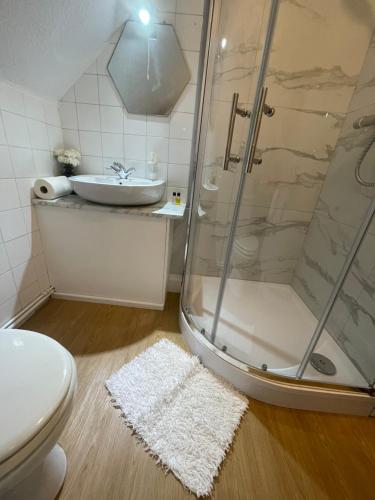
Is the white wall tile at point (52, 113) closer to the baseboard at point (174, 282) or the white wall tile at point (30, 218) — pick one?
the white wall tile at point (30, 218)

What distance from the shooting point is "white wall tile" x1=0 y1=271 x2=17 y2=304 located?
1120mm

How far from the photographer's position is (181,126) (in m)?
1.39

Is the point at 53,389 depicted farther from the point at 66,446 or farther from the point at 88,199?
the point at 88,199

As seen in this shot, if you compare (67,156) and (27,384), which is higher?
(67,156)

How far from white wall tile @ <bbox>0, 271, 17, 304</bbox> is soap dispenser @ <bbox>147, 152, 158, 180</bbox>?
3.40ft

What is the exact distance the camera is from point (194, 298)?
1387 millimetres

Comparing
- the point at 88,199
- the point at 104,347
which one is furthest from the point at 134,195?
the point at 104,347

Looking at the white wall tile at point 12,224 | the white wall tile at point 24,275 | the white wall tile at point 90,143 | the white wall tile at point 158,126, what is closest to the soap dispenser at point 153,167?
the white wall tile at point 158,126

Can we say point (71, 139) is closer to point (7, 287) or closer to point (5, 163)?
Result: point (5, 163)

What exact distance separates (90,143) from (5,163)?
0.56 m

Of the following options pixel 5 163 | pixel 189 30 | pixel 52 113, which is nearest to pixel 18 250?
pixel 5 163

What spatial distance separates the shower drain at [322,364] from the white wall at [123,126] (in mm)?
1279

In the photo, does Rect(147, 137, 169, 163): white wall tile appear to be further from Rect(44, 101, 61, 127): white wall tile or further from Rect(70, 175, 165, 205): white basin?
Rect(44, 101, 61, 127): white wall tile

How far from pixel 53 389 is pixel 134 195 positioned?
92cm
